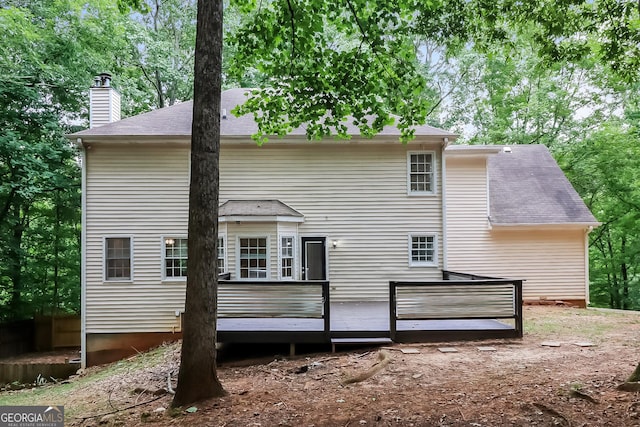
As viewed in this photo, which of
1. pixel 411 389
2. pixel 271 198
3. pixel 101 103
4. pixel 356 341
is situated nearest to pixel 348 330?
pixel 356 341

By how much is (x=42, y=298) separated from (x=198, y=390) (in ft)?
47.8

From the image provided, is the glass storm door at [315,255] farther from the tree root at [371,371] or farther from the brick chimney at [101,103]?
the brick chimney at [101,103]

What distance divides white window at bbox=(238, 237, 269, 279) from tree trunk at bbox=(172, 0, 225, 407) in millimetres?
6120

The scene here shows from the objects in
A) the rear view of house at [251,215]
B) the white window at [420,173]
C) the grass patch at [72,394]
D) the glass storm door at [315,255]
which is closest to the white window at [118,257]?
the rear view of house at [251,215]

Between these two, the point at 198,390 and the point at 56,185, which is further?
the point at 56,185

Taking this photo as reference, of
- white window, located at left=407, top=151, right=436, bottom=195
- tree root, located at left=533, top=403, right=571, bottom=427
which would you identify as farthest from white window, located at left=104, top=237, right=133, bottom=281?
tree root, located at left=533, top=403, right=571, bottom=427

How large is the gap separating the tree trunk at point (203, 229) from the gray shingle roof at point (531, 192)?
1119 cm

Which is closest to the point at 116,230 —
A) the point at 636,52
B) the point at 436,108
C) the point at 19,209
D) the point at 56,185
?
the point at 56,185

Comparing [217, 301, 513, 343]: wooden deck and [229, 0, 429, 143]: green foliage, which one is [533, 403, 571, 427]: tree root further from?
[229, 0, 429, 143]: green foliage

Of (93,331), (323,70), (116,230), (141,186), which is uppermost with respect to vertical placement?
(323,70)

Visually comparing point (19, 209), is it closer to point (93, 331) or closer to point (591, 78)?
point (93, 331)

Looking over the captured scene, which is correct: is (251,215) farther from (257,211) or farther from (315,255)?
(315,255)

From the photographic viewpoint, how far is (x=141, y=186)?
38.8 feet

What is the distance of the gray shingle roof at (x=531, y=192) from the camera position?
14172 mm
